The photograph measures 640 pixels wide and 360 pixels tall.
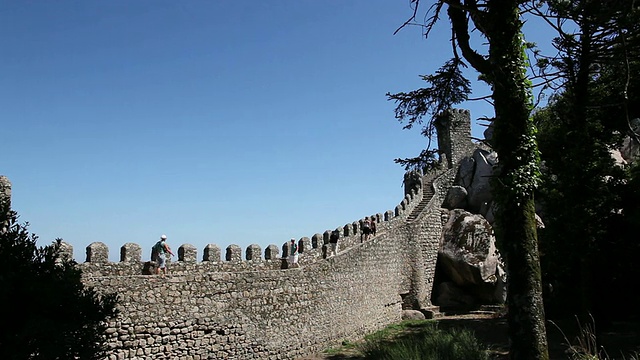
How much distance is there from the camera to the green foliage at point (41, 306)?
5715 millimetres

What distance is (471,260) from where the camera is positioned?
2511 centimetres

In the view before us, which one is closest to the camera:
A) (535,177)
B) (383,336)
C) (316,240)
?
(535,177)

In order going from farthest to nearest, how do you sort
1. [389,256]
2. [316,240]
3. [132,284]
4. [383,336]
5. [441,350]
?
[389,256] < [383,336] < [316,240] < [132,284] < [441,350]

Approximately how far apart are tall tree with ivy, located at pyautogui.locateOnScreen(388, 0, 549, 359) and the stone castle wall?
7.97 meters

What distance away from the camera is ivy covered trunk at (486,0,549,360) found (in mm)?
7625

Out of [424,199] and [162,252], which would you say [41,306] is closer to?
[162,252]

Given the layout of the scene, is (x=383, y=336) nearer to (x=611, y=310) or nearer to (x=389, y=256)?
(x=389, y=256)

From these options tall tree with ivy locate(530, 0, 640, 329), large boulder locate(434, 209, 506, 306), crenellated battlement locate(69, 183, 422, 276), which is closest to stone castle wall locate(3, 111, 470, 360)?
crenellated battlement locate(69, 183, 422, 276)

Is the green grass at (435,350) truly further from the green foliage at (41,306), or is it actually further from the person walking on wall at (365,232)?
the person walking on wall at (365,232)

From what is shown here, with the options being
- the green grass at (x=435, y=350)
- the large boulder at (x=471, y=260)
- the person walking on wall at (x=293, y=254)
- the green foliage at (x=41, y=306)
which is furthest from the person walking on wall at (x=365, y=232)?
the green foliage at (x=41, y=306)

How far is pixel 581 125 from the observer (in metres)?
14.1

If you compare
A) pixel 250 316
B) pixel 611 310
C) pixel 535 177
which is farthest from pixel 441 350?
pixel 611 310

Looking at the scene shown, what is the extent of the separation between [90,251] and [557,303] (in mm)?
15775

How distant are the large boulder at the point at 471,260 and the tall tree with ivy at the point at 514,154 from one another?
1633 centimetres
